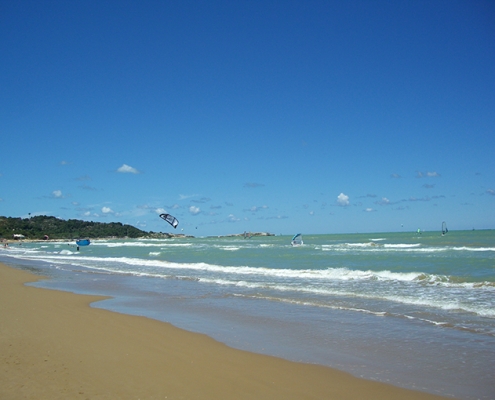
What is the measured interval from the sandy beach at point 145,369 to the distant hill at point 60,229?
472 ft

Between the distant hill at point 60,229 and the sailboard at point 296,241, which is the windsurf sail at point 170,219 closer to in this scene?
the sailboard at point 296,241

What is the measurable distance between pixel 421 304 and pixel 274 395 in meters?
7.84

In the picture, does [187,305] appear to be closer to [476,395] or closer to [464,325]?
[464,325]

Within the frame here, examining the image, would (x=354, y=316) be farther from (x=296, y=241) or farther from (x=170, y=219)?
(x=296, y=241)

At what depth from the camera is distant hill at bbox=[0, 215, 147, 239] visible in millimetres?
145875

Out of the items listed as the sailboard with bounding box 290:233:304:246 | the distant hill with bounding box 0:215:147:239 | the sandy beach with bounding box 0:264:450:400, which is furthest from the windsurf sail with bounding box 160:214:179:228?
the distant hill with bounding box 0:215:147:239

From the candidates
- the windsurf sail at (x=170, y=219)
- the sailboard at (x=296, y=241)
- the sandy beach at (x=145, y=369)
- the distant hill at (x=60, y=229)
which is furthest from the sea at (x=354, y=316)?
the distant hill at (x=60, y=229)

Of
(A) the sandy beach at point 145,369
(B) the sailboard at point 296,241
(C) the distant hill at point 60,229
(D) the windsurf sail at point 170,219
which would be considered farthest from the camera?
(C) the distant hill at point 60,229

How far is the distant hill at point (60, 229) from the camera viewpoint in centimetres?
14588

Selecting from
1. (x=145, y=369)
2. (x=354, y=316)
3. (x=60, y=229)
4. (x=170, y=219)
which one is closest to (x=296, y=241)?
(x=170, y=219)

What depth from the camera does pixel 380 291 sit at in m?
14.3

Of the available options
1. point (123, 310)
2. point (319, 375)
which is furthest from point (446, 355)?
point (123, 310)

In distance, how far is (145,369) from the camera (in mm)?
6191

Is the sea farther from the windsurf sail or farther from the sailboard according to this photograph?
the sailboard
